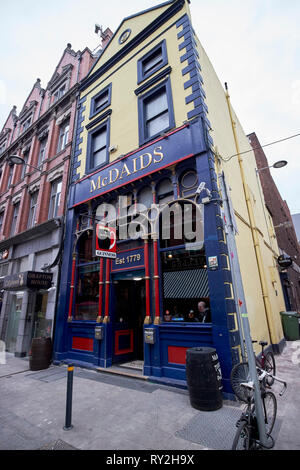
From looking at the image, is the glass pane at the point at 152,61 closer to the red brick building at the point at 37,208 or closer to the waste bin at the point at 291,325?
the red brick building at the point at 37,208

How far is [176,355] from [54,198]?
10619mm

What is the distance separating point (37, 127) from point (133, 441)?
1816cm

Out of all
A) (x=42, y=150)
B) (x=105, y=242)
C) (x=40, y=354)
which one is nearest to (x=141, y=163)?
(x=105, y=242)

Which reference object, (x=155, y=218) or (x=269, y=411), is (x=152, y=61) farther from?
(x=269, y=411)

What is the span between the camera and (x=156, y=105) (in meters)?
9.23

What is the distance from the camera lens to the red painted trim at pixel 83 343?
8445 mm

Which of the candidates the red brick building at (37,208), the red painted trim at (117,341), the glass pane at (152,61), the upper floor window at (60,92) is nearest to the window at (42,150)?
the red brick building at (37,208)

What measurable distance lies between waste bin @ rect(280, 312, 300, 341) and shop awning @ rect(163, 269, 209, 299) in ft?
26.4

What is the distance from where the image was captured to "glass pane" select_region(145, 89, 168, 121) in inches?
353

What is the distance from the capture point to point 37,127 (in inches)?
630

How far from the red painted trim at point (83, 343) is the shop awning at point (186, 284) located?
3763 millimetres

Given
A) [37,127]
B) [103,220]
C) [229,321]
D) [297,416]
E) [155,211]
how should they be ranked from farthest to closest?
[37,127], [103,220], [155,211], [229,321], [297,416]

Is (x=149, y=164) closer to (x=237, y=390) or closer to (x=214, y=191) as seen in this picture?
(x=214, y=191)
